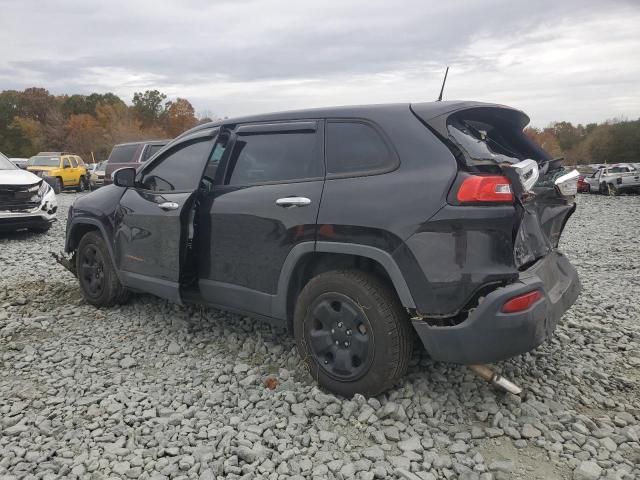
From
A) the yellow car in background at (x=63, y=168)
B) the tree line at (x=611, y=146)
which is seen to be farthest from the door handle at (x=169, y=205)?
the tree line at (x=611, y=146)

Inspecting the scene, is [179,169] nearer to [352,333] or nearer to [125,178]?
[125,178]

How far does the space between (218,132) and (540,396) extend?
9.65ft

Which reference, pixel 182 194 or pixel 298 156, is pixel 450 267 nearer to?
pixel 298 156

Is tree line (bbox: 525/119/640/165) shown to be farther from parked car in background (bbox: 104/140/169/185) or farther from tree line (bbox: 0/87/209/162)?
tree line (bbox: 0/87/209/162)

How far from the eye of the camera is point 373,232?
9.67 ft

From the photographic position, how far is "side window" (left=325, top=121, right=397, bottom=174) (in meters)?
3.07

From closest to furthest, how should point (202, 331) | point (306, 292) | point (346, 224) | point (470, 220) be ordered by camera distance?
1. point (470, 220)
2. point (346, 224)
3. point (306, 292)
4. point (202, 331)

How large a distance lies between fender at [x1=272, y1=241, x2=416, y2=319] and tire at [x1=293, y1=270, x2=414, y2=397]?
14 centimetres

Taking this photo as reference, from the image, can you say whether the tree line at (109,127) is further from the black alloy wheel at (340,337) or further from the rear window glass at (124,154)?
the black alloy wheel at (340,337)

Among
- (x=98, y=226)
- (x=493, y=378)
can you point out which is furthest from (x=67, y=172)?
(x=493, y=378)

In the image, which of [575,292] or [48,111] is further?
[48,111]

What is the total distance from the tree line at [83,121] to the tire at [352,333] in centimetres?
6332


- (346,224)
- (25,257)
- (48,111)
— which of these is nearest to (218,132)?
(346,224)

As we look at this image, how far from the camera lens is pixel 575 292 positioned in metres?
3.41
